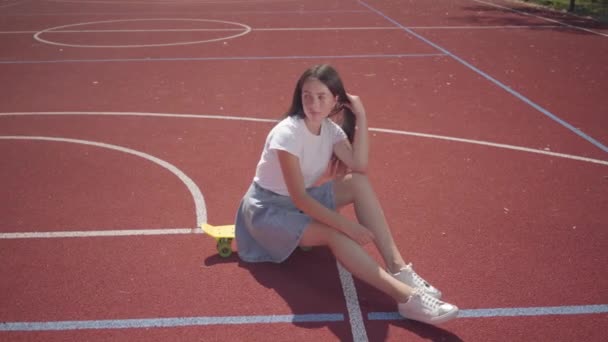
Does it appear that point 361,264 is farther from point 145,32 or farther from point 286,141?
point 145,32

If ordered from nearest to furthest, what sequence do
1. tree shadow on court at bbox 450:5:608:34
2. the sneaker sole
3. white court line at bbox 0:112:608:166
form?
the sneaker sole < white court line at bbox 0:112:608:166 < tree shadow on court at bbox 450:5:608:34

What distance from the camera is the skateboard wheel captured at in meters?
3.64

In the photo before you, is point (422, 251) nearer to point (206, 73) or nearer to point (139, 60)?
point (206, 73)

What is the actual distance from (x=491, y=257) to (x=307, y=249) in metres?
1.13

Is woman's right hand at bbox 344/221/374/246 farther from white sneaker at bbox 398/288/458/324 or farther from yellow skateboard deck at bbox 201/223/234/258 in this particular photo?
yellow skateboard deck at bbox 201/223/234/258

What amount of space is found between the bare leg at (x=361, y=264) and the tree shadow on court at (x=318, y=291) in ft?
0.60

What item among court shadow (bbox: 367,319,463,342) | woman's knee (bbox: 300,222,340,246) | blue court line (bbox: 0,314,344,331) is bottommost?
blue court line (bbox: 0,314,344,331)

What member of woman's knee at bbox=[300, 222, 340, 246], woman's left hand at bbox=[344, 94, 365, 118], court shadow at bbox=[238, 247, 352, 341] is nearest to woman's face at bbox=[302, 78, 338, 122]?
woman's left hand at bbox=[344, 94, 365, 118]

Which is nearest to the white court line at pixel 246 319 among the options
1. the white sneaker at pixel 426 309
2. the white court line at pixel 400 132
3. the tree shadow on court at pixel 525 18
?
the white sneaker at pixel 426 309

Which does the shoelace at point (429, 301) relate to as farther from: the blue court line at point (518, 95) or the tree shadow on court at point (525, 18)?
the tree shadow on court at point (525, 18)

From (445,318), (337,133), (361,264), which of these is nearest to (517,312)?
(445,318)

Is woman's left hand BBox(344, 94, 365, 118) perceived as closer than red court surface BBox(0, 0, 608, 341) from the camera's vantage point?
No

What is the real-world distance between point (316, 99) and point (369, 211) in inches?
26.8

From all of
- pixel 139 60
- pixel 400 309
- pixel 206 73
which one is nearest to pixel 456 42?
pixel 206 73
